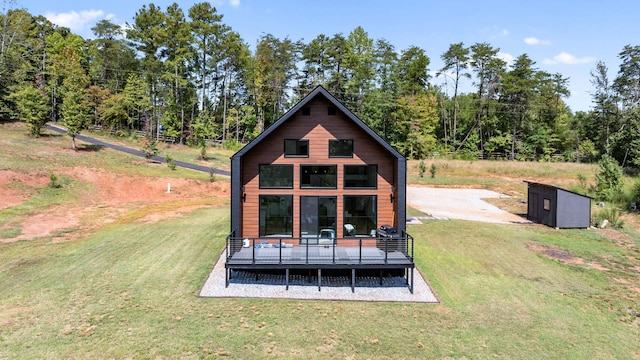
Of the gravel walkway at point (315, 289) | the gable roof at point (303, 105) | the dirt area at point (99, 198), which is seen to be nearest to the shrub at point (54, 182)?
the dirt area at point (99, 198)

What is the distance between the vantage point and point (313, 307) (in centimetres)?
1112

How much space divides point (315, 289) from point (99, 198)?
80.5 ft

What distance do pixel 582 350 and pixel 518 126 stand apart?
6122 cm

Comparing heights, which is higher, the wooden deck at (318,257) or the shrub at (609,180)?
the shrub at (609,180)

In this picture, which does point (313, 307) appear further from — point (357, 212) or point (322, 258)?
point (357, 212)

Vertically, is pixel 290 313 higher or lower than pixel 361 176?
lower

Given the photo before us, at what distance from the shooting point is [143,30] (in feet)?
179

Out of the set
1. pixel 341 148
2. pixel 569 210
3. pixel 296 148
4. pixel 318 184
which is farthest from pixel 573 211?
pixel 296 148

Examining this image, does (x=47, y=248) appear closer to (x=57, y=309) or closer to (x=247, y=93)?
(x=57, y=309)

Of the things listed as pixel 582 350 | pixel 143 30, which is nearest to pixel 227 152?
pixel 143 30

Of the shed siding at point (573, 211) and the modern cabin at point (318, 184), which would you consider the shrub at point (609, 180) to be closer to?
the shed siding at point (573, 211)

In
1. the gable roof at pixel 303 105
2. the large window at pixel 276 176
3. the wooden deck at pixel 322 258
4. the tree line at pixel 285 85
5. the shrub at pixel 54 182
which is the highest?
the tree line at pixel 285 85

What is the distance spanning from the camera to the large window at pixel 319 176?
1470cm

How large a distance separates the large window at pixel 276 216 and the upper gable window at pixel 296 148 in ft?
5.89
